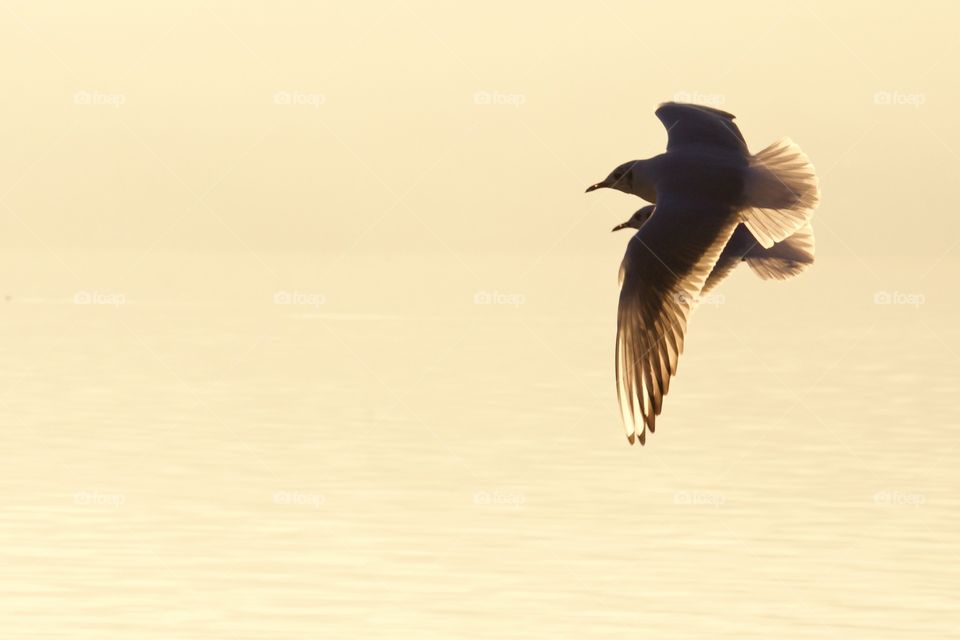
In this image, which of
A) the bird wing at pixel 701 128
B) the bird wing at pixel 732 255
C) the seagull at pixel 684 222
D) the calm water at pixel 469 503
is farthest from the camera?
the calm water at pixel 469 503

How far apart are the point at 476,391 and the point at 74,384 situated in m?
12.1

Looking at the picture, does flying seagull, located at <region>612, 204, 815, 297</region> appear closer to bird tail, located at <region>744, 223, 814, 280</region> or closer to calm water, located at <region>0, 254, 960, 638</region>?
bird tail, located at <region>744, 223, 814, 280</region>

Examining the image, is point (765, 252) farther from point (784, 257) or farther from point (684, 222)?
point (684, 222)

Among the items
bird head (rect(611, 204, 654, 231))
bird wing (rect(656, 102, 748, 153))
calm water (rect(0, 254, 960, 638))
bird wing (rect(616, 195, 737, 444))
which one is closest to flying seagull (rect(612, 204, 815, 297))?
bird head (rect(611, 204, 654, 231))

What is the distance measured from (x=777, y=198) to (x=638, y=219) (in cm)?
143

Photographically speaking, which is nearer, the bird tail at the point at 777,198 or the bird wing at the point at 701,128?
the bird tail at the point at 777,198

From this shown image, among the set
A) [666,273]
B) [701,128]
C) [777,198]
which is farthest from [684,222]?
[701,128]

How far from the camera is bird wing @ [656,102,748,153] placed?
535 inches

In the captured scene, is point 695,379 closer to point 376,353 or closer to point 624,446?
point 376,353

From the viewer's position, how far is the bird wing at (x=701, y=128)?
13586mm

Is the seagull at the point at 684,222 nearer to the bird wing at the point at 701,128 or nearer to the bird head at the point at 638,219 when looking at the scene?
the bird wing at the point at 701,128

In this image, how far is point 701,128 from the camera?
13.7 m

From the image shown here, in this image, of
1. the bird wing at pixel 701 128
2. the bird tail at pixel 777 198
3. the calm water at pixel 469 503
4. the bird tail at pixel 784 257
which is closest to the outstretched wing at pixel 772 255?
the bird tail at pixel 784 257

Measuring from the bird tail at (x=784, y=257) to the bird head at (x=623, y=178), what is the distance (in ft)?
3.90
